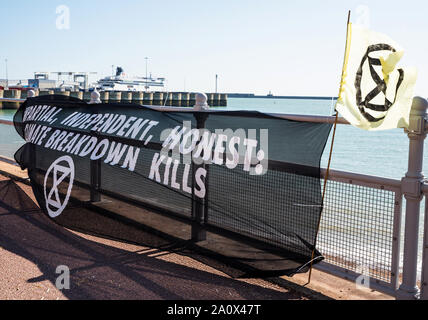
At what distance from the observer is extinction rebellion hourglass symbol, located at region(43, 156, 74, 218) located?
6.03m

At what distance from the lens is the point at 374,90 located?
367 centimetres

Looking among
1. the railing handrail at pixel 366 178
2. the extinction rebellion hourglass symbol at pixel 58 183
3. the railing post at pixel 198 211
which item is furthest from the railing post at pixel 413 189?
the extinction rebellion hourglass symbol at pixel 58 183

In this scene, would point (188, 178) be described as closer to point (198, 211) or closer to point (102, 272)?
point (198, 211)

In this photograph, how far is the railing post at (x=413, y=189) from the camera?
3.48m

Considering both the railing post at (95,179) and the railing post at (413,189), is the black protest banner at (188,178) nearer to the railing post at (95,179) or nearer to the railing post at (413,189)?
the railing post at (95,179)

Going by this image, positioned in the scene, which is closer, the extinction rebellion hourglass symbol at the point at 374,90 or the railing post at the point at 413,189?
the railing post at the point at 413,189

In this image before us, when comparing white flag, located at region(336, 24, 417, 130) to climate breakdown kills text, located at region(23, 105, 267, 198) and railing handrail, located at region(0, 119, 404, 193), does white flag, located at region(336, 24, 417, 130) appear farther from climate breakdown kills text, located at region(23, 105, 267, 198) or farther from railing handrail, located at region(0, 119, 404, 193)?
climate breakdown kills text, located at region(23, 105, 267, 198)

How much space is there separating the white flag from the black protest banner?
0.35 m

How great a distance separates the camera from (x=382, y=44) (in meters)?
3.72

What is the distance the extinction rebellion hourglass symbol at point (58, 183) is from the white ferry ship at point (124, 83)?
445 feet

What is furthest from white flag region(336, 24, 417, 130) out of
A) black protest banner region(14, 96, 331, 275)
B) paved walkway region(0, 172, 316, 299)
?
paved walkway region(0, 172, 316, 299)
